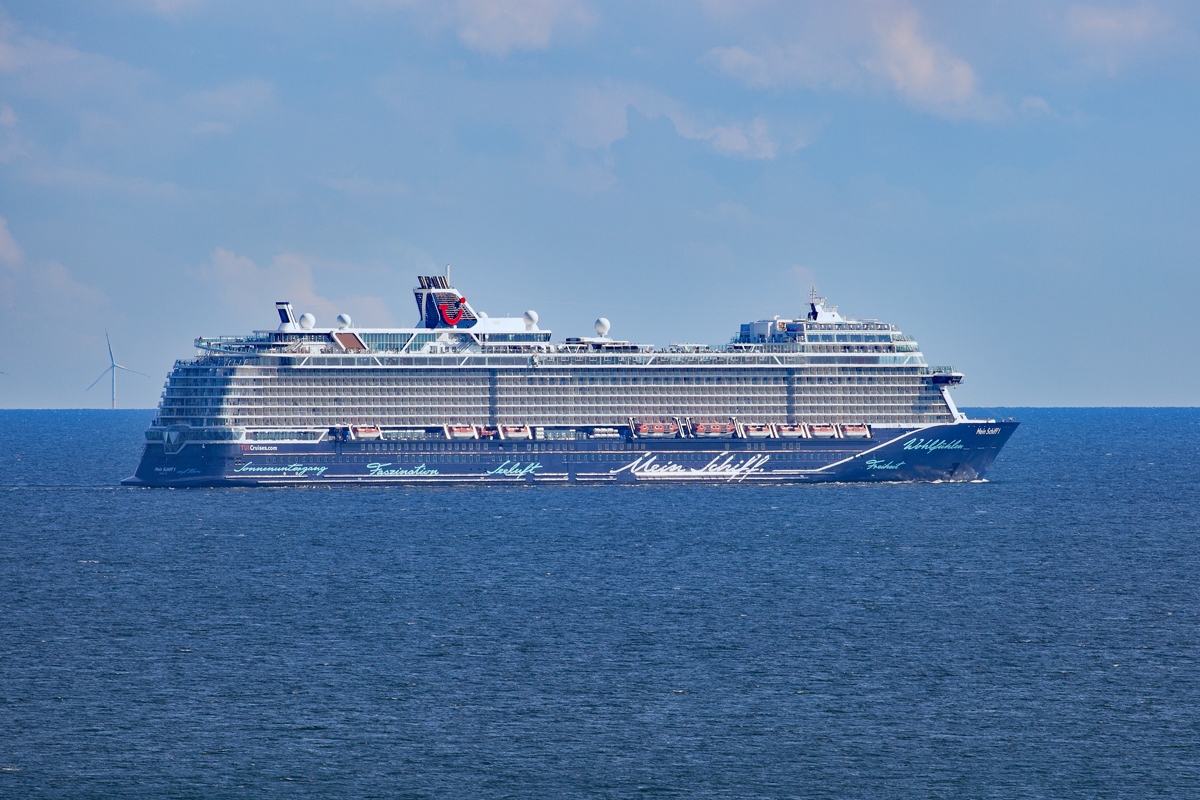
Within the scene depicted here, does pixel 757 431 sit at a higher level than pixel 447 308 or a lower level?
lower

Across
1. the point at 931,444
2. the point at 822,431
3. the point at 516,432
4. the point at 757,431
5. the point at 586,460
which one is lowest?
the point at 586,460

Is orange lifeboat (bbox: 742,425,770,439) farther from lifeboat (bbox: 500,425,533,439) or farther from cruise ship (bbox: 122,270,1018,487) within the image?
lifeboat (bbox: 500,425,533,439)

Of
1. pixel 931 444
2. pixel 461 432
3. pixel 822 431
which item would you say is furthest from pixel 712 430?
pixel 461 432

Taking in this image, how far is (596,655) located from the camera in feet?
155

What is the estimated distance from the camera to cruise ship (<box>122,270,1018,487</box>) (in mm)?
92062

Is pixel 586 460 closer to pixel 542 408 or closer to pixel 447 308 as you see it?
pixel 542 408

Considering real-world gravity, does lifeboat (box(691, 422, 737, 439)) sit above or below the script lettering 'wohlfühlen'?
above

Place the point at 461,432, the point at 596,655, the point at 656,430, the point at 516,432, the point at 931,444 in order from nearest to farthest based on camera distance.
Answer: the point at 596,655, the point at 461,432, the point at 516,432, the point at 656,430, the point at 931,444

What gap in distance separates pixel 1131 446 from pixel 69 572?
157 metres

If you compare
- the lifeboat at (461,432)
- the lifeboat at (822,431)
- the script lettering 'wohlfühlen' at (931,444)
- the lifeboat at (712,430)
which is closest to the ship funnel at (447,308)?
the lifeboat at (461,432)

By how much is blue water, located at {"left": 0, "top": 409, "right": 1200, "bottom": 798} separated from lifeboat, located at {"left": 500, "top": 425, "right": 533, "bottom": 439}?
37.4 ft

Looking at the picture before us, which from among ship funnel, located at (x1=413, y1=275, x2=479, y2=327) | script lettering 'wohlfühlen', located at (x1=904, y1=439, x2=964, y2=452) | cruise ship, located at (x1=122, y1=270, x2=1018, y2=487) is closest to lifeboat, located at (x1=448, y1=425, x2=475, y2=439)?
cruise ship, located at (x1=122, y1=270, x2=1018, y2=487)

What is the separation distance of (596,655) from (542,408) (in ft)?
166

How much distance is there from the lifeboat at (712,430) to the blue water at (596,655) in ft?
43.2
